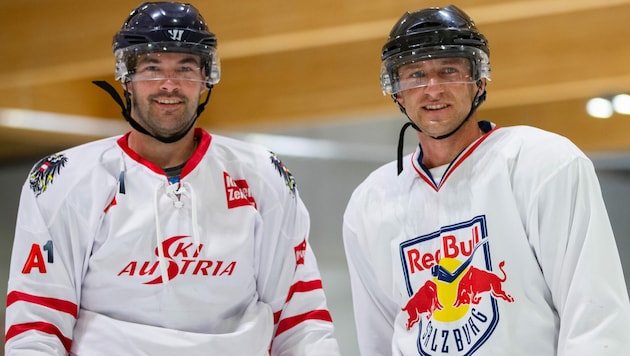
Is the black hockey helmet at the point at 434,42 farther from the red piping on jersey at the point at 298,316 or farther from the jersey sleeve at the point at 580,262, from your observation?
the red piping on jersey at the point at 298,316

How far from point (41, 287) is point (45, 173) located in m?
0.30

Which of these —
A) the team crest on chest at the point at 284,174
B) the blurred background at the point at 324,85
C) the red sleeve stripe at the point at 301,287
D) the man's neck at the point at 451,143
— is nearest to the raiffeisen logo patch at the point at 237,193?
the team crest on chest at the point at 284,174

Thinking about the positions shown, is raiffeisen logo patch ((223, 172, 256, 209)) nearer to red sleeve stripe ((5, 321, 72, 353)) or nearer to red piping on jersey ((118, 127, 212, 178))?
red piping on jersey ((118, 127, 212, 178))

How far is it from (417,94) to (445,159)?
0.64 ft

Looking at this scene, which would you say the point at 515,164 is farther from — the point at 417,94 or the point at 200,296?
the point at 200,296

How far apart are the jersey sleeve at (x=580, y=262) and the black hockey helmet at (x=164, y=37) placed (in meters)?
0.96

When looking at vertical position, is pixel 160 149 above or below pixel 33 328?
above

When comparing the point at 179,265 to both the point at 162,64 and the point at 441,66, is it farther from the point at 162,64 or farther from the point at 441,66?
the point at 441,66

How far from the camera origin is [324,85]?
634cm

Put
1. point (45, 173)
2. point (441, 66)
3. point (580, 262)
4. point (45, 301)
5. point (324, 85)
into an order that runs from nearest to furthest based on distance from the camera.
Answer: point (580, 262) → point (45, 301) → point (45, 173) → point (441, 66) → point (324, 85)

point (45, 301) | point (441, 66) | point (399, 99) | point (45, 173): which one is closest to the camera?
point (45, 301)

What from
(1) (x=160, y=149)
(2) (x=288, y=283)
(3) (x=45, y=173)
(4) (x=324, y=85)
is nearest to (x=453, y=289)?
(2) (x=288, y=283)

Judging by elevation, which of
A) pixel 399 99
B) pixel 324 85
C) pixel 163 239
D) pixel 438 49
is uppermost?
pixel 324 85

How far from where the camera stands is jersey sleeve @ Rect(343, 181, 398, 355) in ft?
9.73
